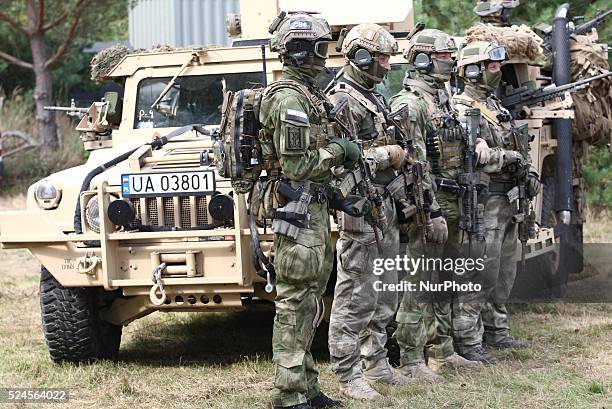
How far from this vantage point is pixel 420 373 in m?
5.97

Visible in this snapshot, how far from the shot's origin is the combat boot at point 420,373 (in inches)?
234

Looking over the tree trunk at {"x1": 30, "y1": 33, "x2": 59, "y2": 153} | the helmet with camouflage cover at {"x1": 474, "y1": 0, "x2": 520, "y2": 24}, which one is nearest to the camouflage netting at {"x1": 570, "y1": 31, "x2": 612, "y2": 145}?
the helmet with camouflage cover at {"x1": 474, "y1": 0, "x2": 520, "y2": 24}

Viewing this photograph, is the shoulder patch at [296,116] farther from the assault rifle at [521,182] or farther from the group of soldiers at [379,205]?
the assault rifle at [521,182]

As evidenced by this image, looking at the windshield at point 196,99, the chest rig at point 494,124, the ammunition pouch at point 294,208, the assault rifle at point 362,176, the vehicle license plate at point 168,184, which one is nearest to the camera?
the ammunition pouch at point 294,208

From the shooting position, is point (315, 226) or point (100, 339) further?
point (100, 339)

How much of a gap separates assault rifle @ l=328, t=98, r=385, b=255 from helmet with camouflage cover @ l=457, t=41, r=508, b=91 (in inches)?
63.8

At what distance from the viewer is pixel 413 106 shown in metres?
5.84

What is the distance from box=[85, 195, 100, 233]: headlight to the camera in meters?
6.22

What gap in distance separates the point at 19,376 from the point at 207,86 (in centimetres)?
220

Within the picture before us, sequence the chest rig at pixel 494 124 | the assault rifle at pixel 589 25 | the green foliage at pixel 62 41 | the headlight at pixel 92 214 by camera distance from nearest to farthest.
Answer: the headlight at pixel 92 214 < the chest rig at pixel 494 124 < the assault rifle at pixel 589 25 < the green foliage at pixel 62 41

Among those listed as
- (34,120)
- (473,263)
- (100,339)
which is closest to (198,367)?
(100,339)

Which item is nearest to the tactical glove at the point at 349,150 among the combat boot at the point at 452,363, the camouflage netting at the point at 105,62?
the combat boot at the point at 452,363

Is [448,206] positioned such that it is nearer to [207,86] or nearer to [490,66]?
[490,66]

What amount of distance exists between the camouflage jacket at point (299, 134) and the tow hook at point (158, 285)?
1.42 m
